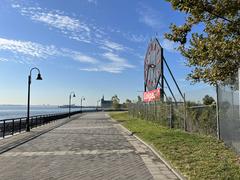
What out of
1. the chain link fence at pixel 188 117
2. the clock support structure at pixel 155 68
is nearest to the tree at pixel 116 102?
the clock support structure at pixel 155 68

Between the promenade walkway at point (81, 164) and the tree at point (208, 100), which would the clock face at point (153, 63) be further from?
the promenade walkway at point (81, 164)

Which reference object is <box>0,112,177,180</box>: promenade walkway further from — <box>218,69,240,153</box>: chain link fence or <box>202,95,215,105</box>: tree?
<box>202,95,215,105</box>: tree

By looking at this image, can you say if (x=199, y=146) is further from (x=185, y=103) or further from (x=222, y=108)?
(x=185, y=103)

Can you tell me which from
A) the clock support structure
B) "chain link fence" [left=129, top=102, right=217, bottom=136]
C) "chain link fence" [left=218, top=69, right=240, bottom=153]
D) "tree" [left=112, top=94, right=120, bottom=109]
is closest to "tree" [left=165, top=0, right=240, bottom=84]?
"chain link fence" [left=218, top=69, right=240, bottom=153]

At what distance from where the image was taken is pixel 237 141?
1031 centimetres

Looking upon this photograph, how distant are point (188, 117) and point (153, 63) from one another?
2541 centimetres

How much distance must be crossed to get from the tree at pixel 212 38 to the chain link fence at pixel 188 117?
3.30 meters

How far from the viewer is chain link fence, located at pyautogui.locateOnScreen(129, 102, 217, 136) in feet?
49.0

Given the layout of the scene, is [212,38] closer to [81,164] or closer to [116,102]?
[81,164]

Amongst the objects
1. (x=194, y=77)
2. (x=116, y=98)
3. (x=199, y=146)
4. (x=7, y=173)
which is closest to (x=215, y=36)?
(x=194, y=77)

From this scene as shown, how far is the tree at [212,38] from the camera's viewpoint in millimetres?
9695

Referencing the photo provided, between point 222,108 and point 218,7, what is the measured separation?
13.3 ft

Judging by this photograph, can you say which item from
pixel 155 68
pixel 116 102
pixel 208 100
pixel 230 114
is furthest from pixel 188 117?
pixel 116 102

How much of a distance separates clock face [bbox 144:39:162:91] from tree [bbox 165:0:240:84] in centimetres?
2787
